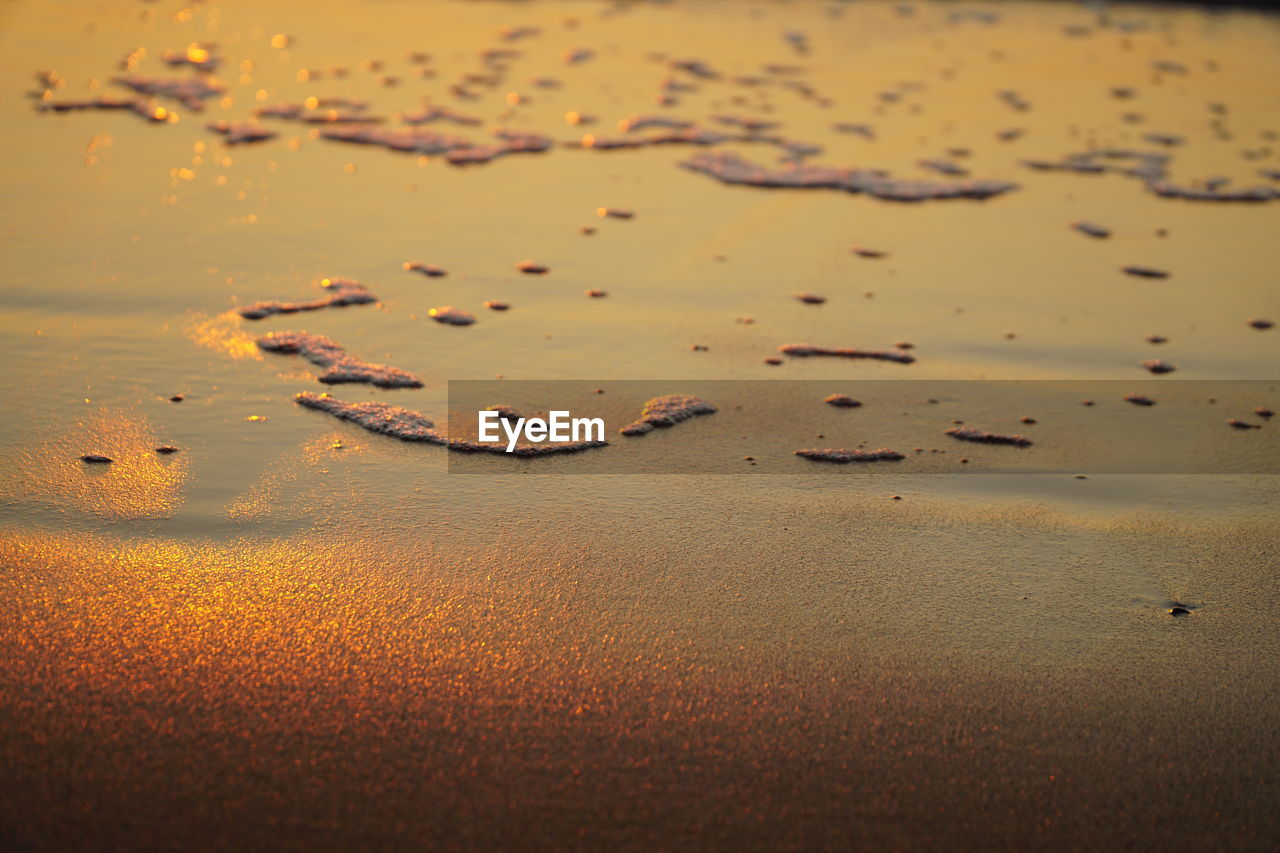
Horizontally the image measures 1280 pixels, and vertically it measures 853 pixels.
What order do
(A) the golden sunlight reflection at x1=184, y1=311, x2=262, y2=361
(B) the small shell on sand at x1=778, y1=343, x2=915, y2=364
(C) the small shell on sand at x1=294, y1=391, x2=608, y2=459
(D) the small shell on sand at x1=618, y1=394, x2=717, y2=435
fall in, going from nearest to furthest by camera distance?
(C) the small shell on sand at x1=294, y1=391, x2=608, y2=459, (D) the small shell on sand at x1=618, y1=394, x2=717, y2=435, (A) the golden sunlight reflection at x1=184, y1=311, x2=262, y2=361, (B) the small shell on sand at x1=778, y1=343, x2=915, y2=364

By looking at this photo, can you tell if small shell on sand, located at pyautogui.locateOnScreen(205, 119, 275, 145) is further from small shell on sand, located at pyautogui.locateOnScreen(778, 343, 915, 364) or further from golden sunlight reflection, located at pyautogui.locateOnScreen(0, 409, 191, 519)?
small shell on sand, located at pyautogui.locateOnScreen(778, 343, 915, 364)

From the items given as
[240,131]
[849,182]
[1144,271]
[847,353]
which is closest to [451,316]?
[847,353]

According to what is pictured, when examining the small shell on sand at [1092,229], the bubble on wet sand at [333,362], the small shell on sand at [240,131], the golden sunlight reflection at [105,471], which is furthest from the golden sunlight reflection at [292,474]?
the small shell on sand at [1092,229]

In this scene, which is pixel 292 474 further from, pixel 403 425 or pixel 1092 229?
pixel 1092 229

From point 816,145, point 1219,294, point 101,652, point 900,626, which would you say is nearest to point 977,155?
point 816,145

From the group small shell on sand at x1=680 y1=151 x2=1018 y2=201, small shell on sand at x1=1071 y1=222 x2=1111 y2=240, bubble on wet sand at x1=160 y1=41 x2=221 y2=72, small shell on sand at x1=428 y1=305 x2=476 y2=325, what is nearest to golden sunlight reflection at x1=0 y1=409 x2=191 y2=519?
small shell on sand at x1=428 y1=305 x2=476 y2=325

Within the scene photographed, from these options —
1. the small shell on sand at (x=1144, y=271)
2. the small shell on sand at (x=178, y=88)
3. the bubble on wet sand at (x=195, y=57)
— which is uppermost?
the bubble on wet sand at (x=195, y=57)

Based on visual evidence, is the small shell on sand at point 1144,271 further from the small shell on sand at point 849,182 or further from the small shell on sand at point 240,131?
the small shell on sand at point 240,131

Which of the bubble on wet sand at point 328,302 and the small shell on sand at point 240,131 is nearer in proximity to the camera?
the bubble on wet sand at point 328,302
